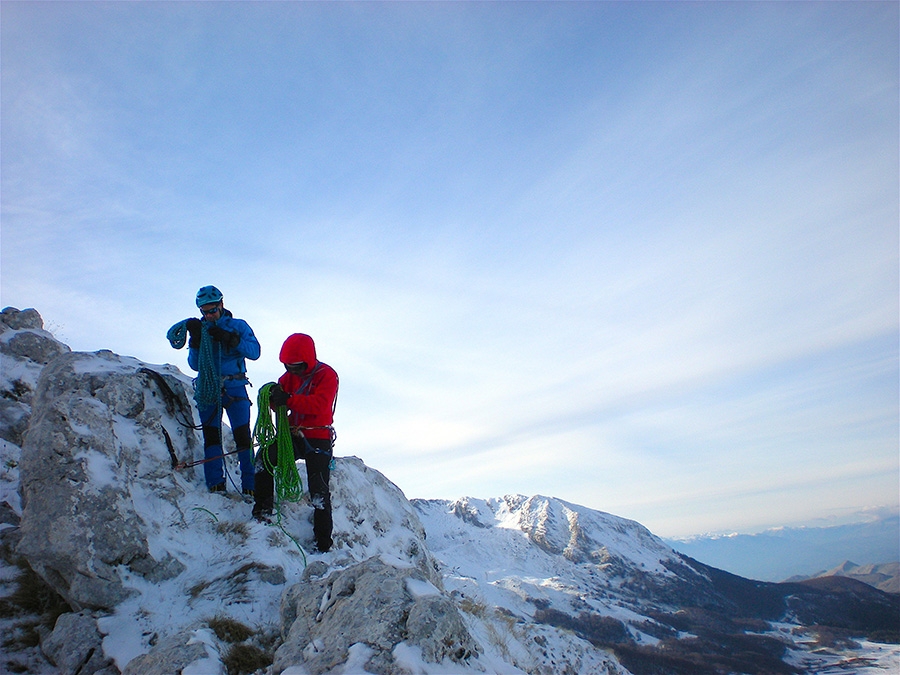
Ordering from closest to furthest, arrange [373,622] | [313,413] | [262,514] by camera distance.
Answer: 1. [373,622]
2. [313,413]
3. [262,514]

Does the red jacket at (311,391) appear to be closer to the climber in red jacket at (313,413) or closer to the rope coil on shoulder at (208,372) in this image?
the climber in red jacket at (313,413)

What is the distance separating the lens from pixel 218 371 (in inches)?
369

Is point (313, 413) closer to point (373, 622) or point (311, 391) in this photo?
point (311, 391)

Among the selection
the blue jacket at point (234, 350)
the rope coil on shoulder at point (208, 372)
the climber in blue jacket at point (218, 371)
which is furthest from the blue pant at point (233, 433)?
the blue jacket at point (234, 350)

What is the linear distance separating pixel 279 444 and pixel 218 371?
1.90 m

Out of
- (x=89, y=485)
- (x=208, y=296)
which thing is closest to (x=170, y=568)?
(x=89, y=485)

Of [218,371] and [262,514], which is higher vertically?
[218,371]

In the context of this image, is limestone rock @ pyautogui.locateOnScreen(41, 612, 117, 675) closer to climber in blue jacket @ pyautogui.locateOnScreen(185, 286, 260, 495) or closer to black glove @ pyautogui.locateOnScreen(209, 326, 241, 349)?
climber in blue jacket @ pyautogui.locateOnScreen(185, 286, 260, 495)

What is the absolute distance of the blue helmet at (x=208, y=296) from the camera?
928 cm

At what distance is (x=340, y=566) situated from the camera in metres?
8.48

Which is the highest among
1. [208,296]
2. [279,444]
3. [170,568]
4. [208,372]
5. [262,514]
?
[208,296]

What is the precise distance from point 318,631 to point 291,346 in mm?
4518

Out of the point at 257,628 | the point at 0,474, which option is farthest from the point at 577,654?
the point at 0,474

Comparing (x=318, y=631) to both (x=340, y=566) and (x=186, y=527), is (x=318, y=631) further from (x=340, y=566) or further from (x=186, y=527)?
(x=186, y=527)
